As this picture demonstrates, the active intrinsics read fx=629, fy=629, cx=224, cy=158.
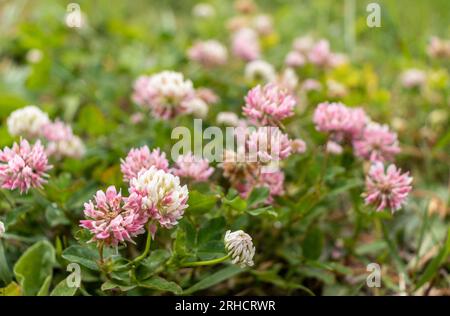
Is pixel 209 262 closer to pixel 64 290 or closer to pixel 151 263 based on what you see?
pixel 151 263

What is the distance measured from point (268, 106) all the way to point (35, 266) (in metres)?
0.55

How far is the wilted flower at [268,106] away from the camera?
1.17m

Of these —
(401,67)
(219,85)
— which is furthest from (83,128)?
(401,67)

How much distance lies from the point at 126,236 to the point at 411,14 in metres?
2.35

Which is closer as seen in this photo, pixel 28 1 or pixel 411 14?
pixel 411 14

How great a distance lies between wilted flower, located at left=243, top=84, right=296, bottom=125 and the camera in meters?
1.17

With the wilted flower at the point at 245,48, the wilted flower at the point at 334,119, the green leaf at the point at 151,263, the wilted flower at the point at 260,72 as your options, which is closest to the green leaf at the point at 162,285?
the green leaf at the point at 151,263

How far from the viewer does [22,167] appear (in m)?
1.09

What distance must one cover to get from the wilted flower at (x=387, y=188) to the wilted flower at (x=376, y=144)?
14 centimetres

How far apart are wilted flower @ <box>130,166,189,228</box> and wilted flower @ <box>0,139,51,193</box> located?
0.71 ft

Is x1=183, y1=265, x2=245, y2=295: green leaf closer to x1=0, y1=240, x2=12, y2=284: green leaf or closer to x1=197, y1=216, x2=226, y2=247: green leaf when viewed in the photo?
x1=197, y1=216, x2=226, y2=247: green leaf

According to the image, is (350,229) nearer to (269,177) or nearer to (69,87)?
(269,177)

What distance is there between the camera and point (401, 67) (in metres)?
2.32

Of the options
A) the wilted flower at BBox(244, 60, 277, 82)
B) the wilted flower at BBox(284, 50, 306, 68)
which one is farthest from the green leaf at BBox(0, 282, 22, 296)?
the wilted flower at BBox(284, 50, 306, 68)
